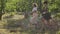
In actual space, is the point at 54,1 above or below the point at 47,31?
above

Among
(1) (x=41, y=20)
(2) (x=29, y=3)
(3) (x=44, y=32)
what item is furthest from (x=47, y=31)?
(2) (x=29, y=3)

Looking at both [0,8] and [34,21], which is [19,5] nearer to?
[0,8]

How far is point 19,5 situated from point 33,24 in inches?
208

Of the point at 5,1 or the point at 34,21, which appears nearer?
the point at 34,21

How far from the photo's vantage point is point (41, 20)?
1063 centimetres

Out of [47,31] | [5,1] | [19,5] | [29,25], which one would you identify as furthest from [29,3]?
[47,31]

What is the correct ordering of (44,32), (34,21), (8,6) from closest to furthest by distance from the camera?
(44,32), (34,21), (8,6)

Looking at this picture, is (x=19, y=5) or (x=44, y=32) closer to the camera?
(x=44, y=32)

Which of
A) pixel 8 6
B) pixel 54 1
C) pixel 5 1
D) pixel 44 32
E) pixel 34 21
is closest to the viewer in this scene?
pixel 44 32

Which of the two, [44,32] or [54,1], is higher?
[54,1]

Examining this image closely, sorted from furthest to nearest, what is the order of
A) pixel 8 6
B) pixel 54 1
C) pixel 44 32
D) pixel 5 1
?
pixel 5 1, pixel 8 6, pixel 54 1, pixel 44 32

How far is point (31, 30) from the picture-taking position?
10.5 m

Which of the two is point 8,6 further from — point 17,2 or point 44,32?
point 44,32

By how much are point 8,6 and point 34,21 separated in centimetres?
487
